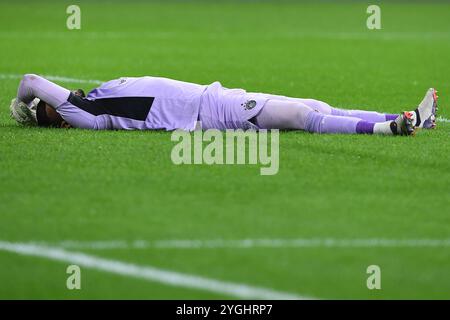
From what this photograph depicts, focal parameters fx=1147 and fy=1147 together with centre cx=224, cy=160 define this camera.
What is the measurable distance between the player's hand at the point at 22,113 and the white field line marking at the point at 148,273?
3.72m

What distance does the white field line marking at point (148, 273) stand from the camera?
19.9 feet

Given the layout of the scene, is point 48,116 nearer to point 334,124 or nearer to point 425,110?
point 334,124

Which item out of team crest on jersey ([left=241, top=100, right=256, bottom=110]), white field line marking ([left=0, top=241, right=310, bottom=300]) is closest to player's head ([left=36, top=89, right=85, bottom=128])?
team crest on jersey ([left=241, top=100, right=256, bottom=110])

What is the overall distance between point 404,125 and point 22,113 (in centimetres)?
348

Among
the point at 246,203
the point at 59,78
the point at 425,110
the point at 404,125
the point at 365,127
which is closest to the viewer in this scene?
the point at 246,203

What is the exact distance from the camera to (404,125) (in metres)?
9.84

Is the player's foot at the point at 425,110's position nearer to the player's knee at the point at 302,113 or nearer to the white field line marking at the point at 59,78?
the player's knee at the point at 302,113

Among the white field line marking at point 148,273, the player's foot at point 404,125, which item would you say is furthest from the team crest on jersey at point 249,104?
the white field line marking at point 148,273

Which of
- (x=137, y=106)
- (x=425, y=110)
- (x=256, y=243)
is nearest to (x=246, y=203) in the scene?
(x=256, y=243)

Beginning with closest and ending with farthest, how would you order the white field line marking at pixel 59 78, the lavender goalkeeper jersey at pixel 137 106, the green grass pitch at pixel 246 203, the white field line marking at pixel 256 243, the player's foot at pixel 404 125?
the green grass pitch at pixel 246 203, the white field line marking at pixel 256 243, the player's foot at pixel 404 125, the lavender goalkeeper jersey at pixel 137 106, the white field line marking at pixel 59 78

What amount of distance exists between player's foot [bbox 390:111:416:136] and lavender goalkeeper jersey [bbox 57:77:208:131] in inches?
68.7

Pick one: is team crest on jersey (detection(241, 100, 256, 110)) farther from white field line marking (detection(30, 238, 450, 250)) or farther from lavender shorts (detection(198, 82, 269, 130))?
white field line marking (detection(30, 238, 450, 250))

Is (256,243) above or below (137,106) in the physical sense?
below

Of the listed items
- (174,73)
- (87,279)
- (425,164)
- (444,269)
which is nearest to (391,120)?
(425,164)
